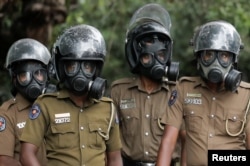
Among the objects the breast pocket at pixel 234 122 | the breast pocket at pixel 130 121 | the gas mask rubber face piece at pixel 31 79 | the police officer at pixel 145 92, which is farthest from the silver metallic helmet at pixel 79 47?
the breast pocket at pixel 234 122

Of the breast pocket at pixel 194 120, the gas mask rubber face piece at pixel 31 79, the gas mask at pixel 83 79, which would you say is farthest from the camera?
the gas mask rubber face piece at pixel 31 79

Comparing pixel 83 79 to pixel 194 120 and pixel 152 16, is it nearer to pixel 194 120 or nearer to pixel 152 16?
pixel 194 120

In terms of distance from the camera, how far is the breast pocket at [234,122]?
20.0 feet

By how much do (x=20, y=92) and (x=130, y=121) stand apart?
3.36ft

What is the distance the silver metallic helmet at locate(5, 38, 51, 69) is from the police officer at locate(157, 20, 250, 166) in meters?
1.33

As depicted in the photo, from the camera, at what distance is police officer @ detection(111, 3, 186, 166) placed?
22.2 feet

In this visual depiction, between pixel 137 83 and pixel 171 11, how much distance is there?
6.12 metres

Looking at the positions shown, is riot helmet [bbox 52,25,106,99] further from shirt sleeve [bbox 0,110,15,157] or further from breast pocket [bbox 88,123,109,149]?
shirt sleeve [bbox 0,110,15,157]

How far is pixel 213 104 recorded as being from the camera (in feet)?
A: 20.3

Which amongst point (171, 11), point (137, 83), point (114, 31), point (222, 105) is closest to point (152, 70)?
point (137, 83)

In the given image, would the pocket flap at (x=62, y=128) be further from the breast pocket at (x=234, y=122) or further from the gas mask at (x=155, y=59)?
the breast pocket at (x=234, y=122)

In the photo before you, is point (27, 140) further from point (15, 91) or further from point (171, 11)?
point (171, 11)

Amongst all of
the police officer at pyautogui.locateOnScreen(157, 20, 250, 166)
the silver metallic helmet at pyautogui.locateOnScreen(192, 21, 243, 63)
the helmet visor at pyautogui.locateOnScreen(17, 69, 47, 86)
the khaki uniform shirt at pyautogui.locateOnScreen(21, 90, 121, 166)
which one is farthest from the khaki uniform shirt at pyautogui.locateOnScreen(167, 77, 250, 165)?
the helmet visor at pyautogui.locateOnScreen(17, 69, 47, 86)

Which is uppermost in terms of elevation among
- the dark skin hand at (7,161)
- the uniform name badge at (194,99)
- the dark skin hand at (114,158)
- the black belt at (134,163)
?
the uniform name badge at (194,99)
